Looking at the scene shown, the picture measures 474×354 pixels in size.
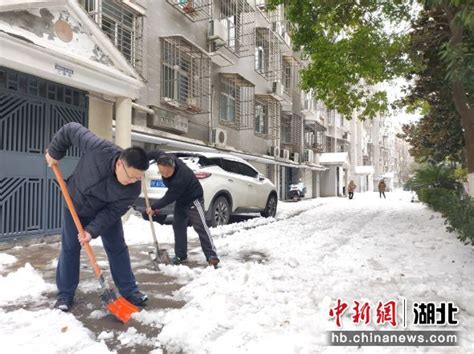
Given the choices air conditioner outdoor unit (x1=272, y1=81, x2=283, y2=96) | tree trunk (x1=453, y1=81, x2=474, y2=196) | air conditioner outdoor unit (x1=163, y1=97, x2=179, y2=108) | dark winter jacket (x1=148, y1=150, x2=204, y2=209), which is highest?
air conditioner outdoor unit (x1=272, y1=81, x2=283, y2=96)

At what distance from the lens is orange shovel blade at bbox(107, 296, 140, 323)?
10.9 feet

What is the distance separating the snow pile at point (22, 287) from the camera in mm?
3852

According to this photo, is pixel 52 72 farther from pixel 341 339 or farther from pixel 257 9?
pixel 257 9

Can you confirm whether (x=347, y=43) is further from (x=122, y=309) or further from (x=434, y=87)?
(x=122, y=309)

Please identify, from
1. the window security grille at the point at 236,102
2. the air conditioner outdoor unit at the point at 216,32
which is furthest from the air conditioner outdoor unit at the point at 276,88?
the air conditioner outdoor unit at the point at 216,32

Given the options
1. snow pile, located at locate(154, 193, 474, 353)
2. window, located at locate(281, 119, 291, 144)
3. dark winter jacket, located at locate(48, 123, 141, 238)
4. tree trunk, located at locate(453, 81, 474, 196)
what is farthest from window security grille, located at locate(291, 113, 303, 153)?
dark winter jacket, located at locate(48, 123, 141, 238)

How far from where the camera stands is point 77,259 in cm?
361

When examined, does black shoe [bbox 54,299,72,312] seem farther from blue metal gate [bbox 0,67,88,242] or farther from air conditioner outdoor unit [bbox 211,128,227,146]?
air conditioner outdoor unit [bbox 211,128,227,146]

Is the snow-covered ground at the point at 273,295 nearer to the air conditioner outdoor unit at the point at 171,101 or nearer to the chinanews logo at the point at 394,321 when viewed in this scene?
the chinanews logo at the point at 394,321

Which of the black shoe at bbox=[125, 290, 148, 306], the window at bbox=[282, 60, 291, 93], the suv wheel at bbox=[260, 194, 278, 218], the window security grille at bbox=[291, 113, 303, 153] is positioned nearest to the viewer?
the black shoe at bbox=[125, 290, 148, 306]

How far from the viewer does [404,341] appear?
2904 mm

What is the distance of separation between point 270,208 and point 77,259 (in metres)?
8.52

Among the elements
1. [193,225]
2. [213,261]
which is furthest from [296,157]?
[213,261]

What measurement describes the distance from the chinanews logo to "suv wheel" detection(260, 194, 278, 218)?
25.6 feet
